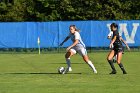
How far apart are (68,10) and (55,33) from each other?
740 centimetres

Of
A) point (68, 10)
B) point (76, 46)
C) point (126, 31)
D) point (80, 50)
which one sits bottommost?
point (126, 31)

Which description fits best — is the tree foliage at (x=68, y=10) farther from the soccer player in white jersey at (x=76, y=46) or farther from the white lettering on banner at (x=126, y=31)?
the soccer player in white jersey at (x=76, y=46)

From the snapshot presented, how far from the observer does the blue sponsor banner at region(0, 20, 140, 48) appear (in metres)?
38.2

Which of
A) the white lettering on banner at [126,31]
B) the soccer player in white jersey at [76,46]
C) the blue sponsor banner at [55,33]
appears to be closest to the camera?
the soccer player in white jersey at [76,46]

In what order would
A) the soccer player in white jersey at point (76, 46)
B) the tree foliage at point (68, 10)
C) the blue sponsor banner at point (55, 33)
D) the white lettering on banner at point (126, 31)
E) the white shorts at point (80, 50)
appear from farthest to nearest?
the tree foliage at point (68, 10), the white lettering on banner at point (126, 31), the blue sponsor banner at point (55, 33), the white shorts at point (80, 50), the soccer player in white jersey at point (76, 46)

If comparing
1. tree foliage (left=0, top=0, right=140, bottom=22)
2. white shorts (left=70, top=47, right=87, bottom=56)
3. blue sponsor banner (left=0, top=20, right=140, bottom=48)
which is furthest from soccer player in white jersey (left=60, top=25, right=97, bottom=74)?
tree foliage (left=0, top=0, right=140, bottom=22)

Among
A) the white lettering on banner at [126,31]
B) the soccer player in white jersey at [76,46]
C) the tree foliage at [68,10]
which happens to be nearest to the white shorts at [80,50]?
the soccer player in white jersey at [76,46]

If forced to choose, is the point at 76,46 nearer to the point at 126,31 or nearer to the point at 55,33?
the point at 55,33

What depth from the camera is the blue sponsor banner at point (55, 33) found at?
125 ft

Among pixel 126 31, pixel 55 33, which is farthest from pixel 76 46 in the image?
pixel 126 31

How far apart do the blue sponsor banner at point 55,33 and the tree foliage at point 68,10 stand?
252 inches

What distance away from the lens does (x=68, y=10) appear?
45.4m

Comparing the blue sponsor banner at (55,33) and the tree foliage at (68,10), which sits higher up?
the tree foliage at (68,10)

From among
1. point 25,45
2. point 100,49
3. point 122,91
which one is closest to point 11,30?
point 25,45
